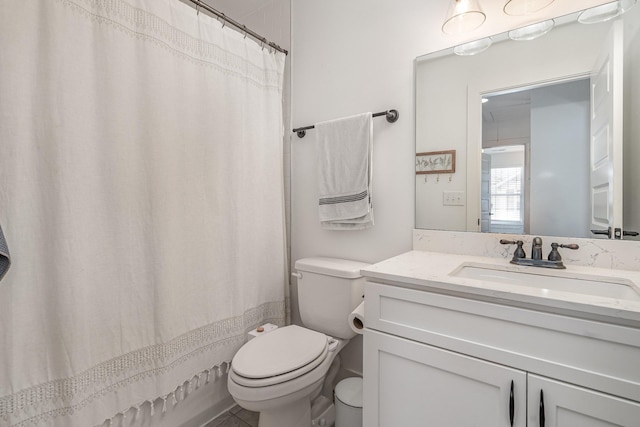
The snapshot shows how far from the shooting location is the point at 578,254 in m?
1.07

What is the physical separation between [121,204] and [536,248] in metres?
1.53

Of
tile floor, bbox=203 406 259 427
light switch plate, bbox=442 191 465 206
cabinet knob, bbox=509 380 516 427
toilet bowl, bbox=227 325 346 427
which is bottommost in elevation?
tile floor, bbox=203 406 259 427

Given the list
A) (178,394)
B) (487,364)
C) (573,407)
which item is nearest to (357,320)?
(487,364)

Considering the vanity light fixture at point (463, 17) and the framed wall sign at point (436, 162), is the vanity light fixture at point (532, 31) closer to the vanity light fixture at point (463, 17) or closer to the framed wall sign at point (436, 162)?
the vanity light fixture at point (463, 17)

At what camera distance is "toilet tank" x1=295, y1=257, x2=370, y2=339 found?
140cm

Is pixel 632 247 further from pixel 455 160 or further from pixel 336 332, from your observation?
pixel 336 332

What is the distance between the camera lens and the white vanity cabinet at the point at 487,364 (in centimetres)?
68

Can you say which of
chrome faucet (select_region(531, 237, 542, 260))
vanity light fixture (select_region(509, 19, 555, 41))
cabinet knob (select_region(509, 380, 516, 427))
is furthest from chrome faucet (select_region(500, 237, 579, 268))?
vanity light fixture (select_region(509, 19, 555, 41))

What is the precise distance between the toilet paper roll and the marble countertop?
16 centimetres

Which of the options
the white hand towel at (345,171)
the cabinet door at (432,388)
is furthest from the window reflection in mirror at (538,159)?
the cabinet door at (432,388)

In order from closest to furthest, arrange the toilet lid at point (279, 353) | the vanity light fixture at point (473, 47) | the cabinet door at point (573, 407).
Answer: the cabinet door at point (573, 407) < the toilet lid at point (279, 353) < the vanity light fixture at point (473, 47)

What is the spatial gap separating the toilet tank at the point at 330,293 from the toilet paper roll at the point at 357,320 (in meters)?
0.24

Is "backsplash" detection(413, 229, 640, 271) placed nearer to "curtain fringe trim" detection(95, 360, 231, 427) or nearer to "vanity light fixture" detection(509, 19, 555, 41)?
"vanity light fixture" detection(509, 19, 555, 41)

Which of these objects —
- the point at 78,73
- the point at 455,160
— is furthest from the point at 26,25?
the point at 455,160
